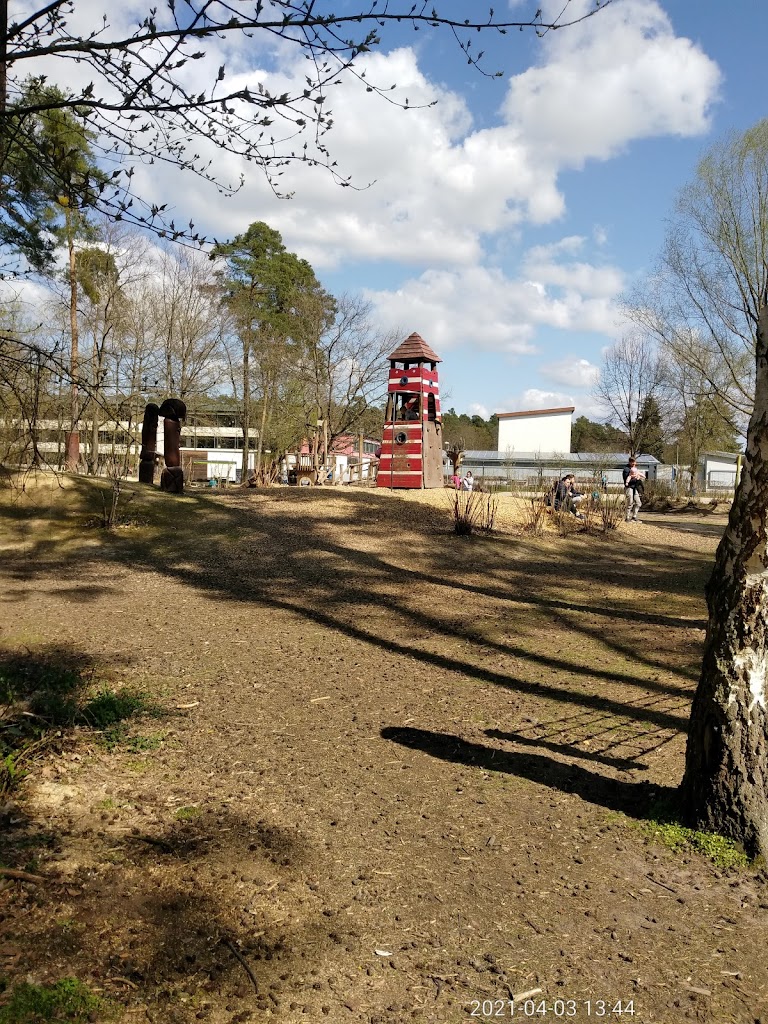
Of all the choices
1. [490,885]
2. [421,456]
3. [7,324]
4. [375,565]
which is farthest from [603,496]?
[490,885]

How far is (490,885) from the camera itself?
3.00 m

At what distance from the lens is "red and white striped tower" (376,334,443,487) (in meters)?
21.1

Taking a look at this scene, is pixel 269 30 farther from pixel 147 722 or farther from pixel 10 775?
pixel 147 722

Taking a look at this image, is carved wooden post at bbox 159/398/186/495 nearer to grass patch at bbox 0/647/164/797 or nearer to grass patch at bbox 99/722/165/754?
grass patch at bbox 0/647/164/797

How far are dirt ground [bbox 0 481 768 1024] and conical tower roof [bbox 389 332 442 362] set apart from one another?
15036mm

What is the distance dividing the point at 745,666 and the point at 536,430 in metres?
63.1

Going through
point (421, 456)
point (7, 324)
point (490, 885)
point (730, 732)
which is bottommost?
point (490, 885)

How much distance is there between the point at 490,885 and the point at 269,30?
345cm

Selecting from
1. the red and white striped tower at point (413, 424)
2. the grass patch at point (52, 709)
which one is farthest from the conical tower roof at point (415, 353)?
the grass patch at point (52, 709)

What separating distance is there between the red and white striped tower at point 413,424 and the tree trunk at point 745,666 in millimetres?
17943

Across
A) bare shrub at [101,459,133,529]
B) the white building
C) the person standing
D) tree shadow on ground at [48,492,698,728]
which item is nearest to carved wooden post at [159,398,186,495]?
tree shadow on ground at [48,492,698,728]

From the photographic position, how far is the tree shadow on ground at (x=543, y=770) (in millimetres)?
3768

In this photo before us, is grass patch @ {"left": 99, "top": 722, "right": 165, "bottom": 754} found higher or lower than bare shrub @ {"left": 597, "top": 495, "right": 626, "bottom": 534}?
lower

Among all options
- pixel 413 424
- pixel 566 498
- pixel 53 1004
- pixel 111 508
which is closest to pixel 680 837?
pixel 53 1004
